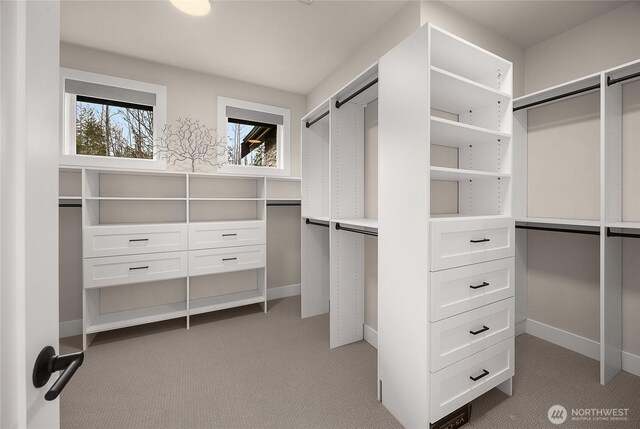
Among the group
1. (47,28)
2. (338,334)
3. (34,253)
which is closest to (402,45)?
(47,28)

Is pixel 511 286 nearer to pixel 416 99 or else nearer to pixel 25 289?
pixel 416 99

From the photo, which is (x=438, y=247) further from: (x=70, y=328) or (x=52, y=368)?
(x=70, y=328)

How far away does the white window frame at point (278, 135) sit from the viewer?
331 centimetres

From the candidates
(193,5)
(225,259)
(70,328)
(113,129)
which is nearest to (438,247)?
(193,5)

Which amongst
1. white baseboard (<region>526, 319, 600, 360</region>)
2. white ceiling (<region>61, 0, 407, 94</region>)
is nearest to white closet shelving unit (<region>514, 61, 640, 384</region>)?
white baseboard (<region>526, 319, 600, 360</region>)

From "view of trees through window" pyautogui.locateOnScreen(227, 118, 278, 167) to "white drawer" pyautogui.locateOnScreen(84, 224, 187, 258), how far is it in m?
1.11

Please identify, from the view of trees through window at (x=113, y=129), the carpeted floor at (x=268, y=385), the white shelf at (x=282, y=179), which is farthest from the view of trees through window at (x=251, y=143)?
the carpeted floor at (x=268, y=385)

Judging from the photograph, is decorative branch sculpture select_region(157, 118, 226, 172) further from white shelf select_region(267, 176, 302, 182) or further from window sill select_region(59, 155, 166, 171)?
white shelf select_region(267, 176, 302, 182)

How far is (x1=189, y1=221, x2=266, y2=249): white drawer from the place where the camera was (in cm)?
283

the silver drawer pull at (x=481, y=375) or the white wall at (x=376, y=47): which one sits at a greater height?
the white wall at (x=376, y=47)

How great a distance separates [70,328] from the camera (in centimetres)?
272

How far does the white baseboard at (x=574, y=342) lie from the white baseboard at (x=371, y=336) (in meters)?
1.47

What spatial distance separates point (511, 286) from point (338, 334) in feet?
4.53

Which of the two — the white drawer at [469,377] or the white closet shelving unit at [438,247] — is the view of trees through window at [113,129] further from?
the white drawer at [469,377]
